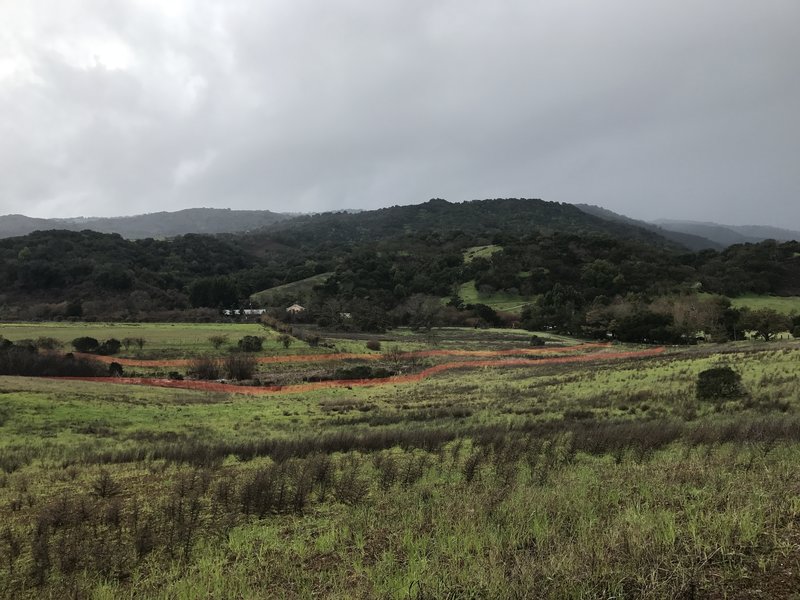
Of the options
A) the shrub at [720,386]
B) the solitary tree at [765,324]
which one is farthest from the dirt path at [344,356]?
the shrub at [720,386]

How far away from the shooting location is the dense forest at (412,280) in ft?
296

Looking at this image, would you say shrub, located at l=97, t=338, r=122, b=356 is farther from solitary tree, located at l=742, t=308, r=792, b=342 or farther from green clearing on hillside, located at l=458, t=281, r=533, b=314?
green clearing on hillside, located at l=458, t=281, r=533, b=314

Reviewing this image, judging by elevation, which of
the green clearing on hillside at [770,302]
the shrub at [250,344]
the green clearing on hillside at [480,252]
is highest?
the green clearing on hillside at [480,252]

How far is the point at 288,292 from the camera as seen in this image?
402 ft

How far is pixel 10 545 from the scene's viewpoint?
5.89 m

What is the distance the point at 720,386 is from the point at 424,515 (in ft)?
56.5

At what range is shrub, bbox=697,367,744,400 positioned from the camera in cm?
1820

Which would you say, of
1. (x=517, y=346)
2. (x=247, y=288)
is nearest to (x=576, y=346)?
(x=517, y=346)

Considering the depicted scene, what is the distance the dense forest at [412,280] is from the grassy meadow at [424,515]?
211 feet

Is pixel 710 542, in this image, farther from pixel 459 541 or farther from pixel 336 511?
pixel 336 511

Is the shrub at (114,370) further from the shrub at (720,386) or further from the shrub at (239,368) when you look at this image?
the shrub at (720,386)

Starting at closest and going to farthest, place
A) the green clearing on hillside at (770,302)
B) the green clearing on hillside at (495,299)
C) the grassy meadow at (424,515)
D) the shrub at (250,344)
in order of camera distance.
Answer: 1. the grassy meadow at (424,515)
2. the shrub at (250,344)
3. the green clearing on hillside at (770,302)
4. the green clearing on hillside at (495,299)

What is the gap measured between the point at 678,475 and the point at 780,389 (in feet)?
49.5

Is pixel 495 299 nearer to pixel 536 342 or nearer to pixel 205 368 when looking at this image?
pixel 536 342
